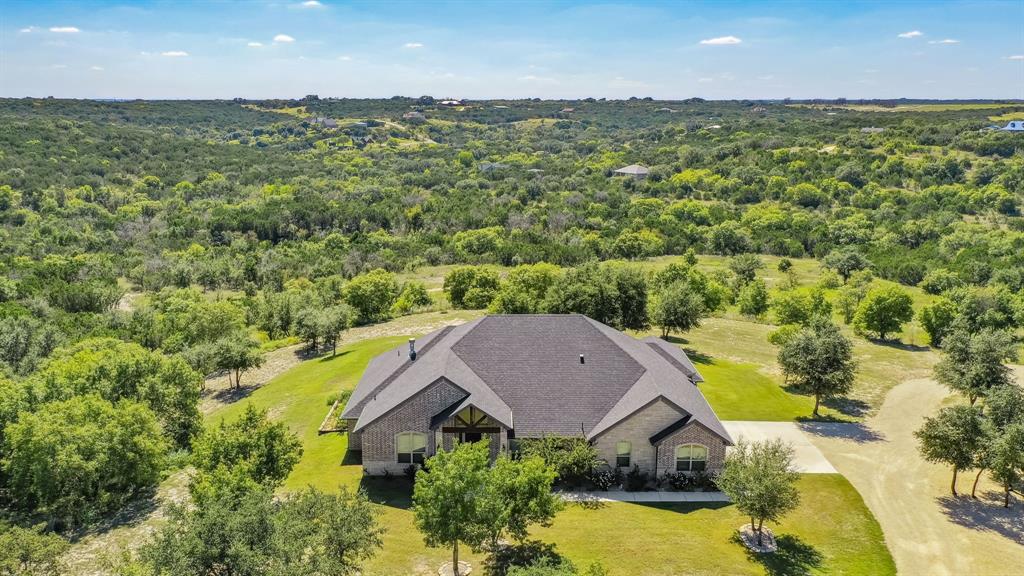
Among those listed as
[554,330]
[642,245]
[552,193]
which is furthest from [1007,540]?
[552,193]

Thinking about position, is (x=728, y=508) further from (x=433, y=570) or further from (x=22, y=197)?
(x=22, y=197)

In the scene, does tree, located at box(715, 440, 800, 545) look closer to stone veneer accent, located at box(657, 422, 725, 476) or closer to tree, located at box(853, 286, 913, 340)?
stone veneer accent, located at box(657, 422, 725, 476)

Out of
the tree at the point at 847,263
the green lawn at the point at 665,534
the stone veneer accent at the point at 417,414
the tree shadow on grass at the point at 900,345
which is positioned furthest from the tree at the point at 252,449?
the tree at the point at 847,263

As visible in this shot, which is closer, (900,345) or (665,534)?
(665,534)

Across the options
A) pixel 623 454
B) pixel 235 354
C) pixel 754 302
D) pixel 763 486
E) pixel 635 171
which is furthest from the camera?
pixel 635 171

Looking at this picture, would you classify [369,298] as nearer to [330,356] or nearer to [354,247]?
[330,356]

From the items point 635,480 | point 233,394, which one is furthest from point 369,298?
point 635,480

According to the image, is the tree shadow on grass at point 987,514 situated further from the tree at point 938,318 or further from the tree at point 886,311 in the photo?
the tree at point 938,318
